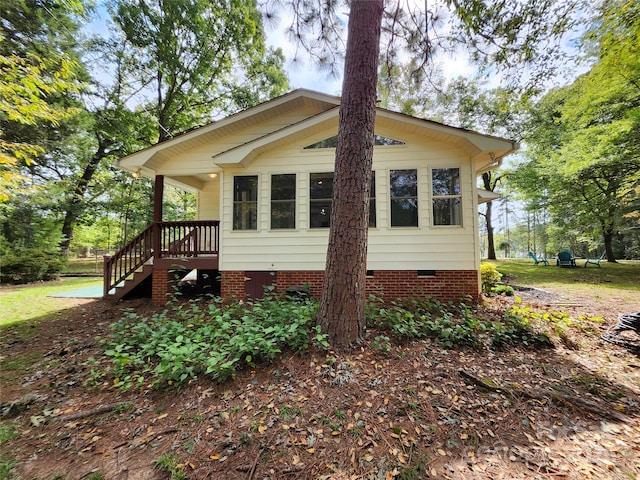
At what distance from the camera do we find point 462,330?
4.10 metres

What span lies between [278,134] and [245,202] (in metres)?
1.94

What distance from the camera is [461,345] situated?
3951mm

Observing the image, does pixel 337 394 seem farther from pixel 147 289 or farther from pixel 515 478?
pixel 147 289

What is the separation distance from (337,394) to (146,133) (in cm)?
1682

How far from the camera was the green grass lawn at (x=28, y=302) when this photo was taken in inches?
255

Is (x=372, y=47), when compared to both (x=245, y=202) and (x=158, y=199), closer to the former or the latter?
(x=245, y=202)

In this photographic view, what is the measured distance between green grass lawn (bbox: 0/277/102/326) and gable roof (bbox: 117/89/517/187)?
4.39 m

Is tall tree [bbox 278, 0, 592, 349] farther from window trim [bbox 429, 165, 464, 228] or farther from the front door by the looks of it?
the front door

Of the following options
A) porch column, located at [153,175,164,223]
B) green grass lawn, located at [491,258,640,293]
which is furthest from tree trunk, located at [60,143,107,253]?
green grass lawn, located at [491,258,640,293]

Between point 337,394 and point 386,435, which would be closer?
point 386,435

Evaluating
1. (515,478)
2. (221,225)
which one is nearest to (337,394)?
(515,478)

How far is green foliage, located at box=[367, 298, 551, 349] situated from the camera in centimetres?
Answer: 401

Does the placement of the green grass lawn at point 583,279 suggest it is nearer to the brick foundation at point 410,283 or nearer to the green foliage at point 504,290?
the green foliage at point 504,290

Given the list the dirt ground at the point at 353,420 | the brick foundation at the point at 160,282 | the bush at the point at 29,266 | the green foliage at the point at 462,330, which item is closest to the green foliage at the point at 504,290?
the green foliage at the point at 462,330
